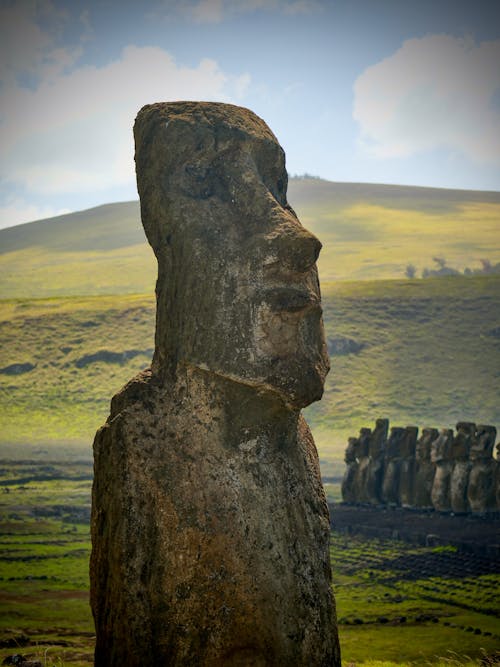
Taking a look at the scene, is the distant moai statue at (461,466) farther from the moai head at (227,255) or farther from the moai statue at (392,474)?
the moai head at (227,255)

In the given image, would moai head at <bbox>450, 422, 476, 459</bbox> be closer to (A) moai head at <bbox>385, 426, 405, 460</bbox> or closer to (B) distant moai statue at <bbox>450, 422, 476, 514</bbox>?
(B) distant moai statue at <bbox>450, 422, 476, 514</bbox>

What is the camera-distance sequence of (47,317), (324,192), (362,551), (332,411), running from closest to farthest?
(362,551)
(332,411)
(47,317)
(324,192)

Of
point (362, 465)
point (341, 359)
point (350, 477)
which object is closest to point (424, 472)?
point (362, 465)

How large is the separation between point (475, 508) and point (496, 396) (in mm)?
39280

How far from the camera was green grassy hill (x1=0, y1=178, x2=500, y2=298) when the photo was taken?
122 meters

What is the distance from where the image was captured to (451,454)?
2642 cm

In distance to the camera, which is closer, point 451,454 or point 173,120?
point 173,120

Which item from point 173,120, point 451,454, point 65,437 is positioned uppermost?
point 173,120

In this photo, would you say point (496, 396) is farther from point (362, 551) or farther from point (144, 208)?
point (144, 208)

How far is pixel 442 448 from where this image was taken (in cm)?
2678

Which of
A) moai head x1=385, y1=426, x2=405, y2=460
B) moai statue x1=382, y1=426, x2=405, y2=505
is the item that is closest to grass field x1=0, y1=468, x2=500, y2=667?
moai statue x1=382, y1=426, x2=405, y2=505

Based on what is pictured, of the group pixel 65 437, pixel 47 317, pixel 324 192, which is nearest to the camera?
pixel 65 437

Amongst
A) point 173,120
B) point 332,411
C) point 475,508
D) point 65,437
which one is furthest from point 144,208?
point 332,411

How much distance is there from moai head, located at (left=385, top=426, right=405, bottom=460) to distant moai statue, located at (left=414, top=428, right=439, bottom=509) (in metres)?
0.95
